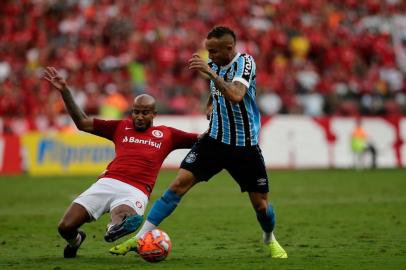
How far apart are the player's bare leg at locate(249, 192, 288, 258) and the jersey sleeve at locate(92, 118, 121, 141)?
1.61 meters

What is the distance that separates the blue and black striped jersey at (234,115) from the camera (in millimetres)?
8797

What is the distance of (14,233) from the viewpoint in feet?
37.8

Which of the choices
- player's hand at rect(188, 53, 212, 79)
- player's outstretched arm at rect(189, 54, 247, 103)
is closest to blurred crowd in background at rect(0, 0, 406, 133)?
player's outstretched arm at rect(189, 54, 247, 103)

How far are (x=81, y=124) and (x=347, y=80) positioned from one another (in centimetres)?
2099

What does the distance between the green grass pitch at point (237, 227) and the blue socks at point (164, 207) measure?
0.44 m

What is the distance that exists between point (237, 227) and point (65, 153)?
38.6 ft

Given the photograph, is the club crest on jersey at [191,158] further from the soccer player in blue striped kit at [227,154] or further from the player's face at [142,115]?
the player's face at [142,115]

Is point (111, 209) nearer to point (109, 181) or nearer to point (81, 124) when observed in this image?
point (109, 181)

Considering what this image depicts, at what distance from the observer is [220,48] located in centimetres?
866

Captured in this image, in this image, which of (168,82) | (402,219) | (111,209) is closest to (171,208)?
(111,209)

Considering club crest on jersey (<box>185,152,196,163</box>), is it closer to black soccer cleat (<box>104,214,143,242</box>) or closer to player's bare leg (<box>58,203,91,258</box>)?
black soccer cleat (<box>104,214,143,242</box>)

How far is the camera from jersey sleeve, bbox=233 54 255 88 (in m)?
8.52

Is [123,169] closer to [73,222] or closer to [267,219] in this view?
[73,222]

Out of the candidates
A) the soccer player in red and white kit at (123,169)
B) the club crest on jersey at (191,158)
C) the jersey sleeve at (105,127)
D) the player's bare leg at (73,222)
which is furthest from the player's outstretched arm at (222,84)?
the player's bare leg at (73,222)
